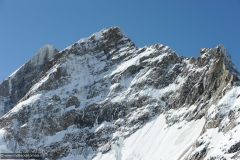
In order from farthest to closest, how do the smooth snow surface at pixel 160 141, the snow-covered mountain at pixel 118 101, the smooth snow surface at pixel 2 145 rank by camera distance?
1. the smooth snow surface at pixel 2 145
2. the snow-covered mountain at pixel 118 101
3. the smooth snow surface at pixel 160 141

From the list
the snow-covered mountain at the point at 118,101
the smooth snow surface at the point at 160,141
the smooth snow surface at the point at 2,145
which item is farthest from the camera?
the smooth snow surface at the point at 2,145

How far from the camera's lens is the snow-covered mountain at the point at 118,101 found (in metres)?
138

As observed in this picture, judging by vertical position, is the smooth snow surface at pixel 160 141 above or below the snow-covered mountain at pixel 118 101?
below

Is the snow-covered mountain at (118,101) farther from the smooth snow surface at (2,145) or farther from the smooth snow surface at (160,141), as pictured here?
the smooth snow surface at (160,141)

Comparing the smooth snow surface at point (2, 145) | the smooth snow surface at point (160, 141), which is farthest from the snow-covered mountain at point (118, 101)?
the smooth snow surface at point (160, 141)

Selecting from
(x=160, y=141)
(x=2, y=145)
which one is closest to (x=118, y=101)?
(x=160, y=141)

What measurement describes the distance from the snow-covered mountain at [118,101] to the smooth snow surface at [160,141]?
0.68 ft

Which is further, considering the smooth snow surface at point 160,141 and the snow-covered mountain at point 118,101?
the snow-covered mountain at point 118,101

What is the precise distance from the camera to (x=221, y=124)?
107438 millimetres

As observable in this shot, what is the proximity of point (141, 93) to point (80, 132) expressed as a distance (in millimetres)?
17442

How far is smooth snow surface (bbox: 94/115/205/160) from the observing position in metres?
129

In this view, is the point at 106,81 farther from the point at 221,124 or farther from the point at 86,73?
the point at 221,124

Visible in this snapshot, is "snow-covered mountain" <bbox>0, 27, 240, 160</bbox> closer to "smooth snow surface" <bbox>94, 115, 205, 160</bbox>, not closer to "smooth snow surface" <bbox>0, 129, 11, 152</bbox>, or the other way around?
"smooth snow surface" <bbox>0, 129, 11, 152</bbox>

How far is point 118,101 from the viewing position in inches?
6540
